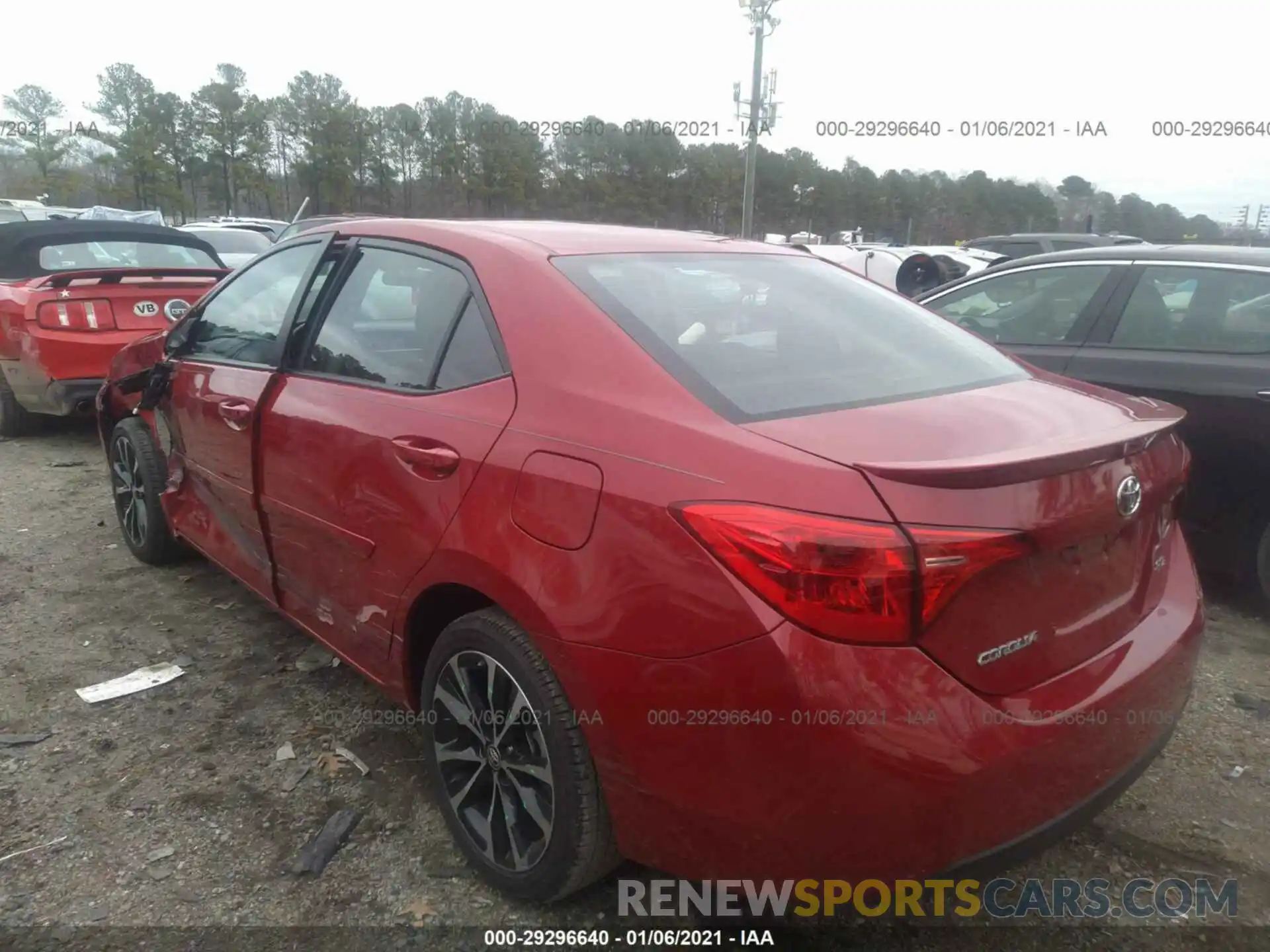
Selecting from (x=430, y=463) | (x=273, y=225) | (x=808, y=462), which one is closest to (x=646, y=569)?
(x=808, y=462)

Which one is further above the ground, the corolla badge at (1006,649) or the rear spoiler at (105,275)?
the rear spoiler at (105,275)

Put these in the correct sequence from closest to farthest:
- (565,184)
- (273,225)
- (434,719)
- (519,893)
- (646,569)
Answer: (646,569) → (519,893) → (434,719) → (273,225) → (565,184)

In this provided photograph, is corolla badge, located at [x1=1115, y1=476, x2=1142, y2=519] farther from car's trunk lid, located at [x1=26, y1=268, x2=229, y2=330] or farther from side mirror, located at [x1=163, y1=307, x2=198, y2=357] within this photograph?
car's trunk lid, located at [x1=26, y1=268, x2=229, y2=330]

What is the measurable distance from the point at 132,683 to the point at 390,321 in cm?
178

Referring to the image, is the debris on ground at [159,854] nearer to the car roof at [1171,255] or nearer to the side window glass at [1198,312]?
the side window glass at [1198,312]

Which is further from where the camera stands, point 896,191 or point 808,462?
point 896,191

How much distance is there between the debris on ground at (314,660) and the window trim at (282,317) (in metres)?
1.12

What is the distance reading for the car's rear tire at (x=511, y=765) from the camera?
1986 millimetres

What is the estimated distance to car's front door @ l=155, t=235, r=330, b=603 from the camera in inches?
122

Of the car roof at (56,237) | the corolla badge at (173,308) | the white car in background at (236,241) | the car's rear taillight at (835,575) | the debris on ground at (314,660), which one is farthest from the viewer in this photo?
the white car in background at (236,241)

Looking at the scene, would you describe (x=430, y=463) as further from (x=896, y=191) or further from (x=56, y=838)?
(x=896, y=191)

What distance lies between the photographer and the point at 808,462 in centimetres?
167

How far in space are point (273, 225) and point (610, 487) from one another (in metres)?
19.6

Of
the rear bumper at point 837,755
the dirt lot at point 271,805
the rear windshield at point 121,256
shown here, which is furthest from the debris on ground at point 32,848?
Result: the rear windshield at point 121,256
